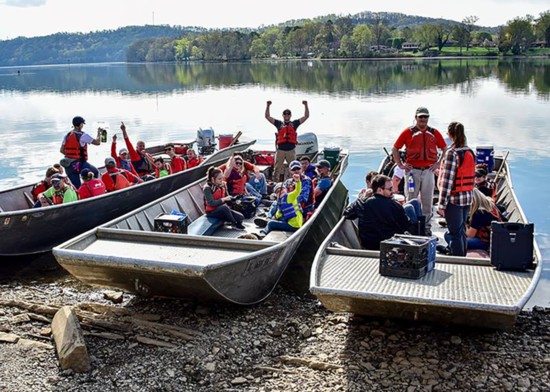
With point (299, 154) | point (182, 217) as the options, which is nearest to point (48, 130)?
point (299, 154)

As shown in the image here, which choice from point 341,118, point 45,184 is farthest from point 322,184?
point 341,118

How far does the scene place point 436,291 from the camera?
6.50 m

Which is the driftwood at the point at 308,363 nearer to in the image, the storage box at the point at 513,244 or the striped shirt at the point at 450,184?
the storage box at the point at 513,244

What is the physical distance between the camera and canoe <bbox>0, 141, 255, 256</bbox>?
33.0 feet

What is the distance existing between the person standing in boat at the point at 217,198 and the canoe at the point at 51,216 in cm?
226

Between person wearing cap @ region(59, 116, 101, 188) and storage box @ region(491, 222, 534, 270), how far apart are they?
8017mm

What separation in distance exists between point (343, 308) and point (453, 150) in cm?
235

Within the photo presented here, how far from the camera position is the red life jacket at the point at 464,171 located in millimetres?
7633

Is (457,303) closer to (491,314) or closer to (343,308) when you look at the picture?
(491,314)

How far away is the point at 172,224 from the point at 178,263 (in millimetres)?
1903

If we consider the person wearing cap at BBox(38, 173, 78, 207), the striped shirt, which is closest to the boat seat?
the person wearing cap at BBox(38, 173, 78, 207)

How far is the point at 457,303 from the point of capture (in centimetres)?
619

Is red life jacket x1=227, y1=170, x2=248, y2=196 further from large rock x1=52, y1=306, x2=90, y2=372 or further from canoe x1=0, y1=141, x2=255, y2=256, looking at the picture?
large rock x1=52, y1=306, x2=90, y2=372

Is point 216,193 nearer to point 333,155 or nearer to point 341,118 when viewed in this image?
point 333,155
